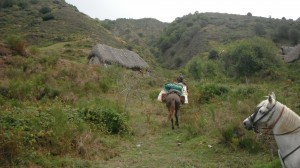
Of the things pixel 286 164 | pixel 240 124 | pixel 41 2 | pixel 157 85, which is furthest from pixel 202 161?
pixel 41 2

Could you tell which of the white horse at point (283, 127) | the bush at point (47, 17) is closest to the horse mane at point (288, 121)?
the white horse at point (283, 127)

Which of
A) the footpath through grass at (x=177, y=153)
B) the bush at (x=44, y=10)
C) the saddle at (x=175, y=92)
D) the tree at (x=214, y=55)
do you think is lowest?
the footpath through grass at (x=177, y=153)

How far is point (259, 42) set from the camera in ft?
129

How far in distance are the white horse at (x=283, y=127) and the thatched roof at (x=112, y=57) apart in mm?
28120

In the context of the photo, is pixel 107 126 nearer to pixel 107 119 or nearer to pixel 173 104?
pixel 107 119

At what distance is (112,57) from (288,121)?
30429 millimetres

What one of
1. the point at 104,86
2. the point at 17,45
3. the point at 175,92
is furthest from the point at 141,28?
the point at 175,92

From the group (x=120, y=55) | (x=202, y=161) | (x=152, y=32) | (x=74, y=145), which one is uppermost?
(x=152, y=32)

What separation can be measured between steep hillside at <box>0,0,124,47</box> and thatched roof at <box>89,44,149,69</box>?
12.6 meters

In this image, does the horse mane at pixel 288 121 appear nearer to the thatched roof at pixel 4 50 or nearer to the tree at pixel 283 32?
the thatched roof at pixel 4 50

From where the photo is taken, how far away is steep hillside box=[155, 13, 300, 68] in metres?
70.8

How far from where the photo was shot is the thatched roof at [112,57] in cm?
3440

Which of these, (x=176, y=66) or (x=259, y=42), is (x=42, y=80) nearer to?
(x=259, y=42)

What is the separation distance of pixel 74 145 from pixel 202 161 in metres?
3.41
